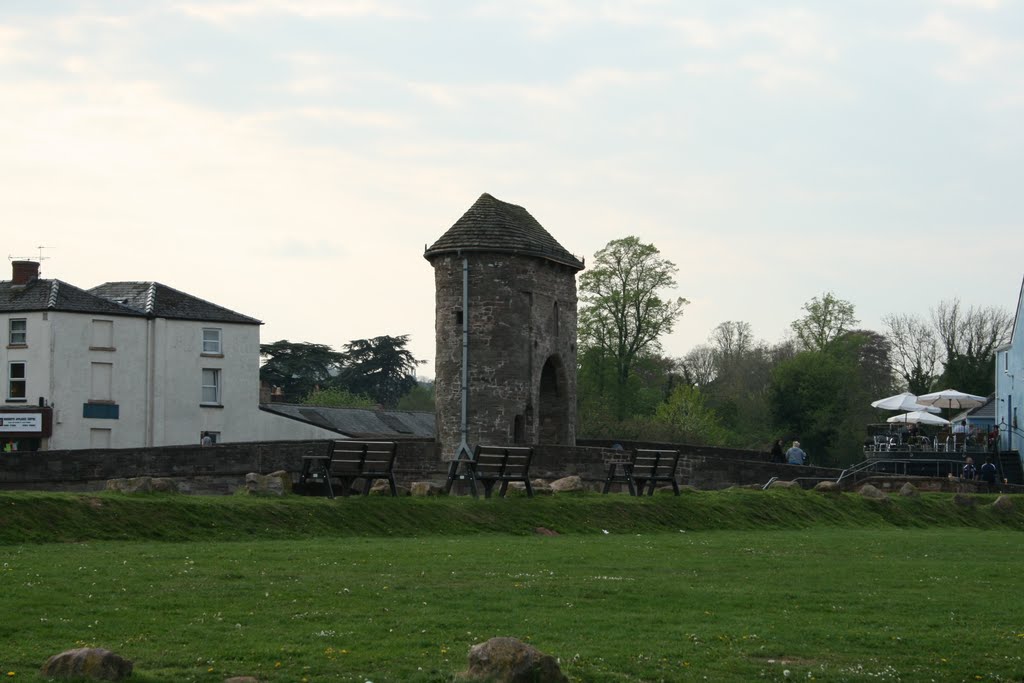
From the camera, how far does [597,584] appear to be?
40.8 feet

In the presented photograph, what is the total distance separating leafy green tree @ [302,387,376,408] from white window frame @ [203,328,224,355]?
80.0 feet

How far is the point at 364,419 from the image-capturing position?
238 ft

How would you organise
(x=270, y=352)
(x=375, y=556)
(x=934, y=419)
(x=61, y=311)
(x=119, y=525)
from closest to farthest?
(x=375, y=556), (x=119, y=525), (x=934, y=419), (x=61, y=311), (x=270, y=352)

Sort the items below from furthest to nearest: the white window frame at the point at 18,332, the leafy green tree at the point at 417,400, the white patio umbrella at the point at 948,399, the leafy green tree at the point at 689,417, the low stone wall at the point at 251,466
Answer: the leafy green tree at the point at 417,400 → the leafy green tree at the point at 689,417 → the white window frame at the point at 18,332 → the white patio umbrella at the point at 948,399 → the low stone wall at the point at 251,466

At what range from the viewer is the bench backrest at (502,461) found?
21281 millimetres

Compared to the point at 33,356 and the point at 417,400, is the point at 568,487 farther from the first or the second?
the point at 417,400

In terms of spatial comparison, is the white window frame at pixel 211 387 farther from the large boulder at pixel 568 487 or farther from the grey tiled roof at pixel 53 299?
the large boulder at pixel 568 487

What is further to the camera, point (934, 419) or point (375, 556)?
point (934, 419)

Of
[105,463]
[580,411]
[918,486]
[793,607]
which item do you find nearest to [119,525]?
[793,607]

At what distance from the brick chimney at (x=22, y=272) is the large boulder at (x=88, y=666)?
168 feet

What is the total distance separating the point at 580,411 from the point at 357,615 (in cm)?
5962

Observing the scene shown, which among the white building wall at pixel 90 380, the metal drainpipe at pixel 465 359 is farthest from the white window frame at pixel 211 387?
the metal drainpipe at pixel 465 359

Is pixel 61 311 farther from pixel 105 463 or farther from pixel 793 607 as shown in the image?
pixel 793 607

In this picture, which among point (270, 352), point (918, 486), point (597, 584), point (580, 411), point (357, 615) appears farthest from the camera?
point (270, 352)
